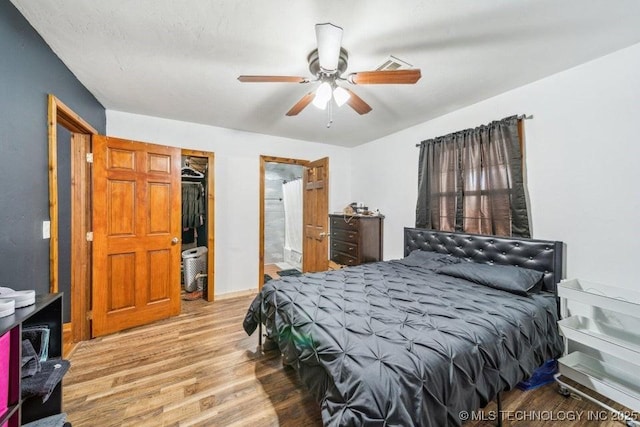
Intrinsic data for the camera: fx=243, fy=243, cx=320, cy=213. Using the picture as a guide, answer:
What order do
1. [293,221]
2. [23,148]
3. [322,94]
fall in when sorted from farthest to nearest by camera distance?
[293,221], [322,94], [23,148]

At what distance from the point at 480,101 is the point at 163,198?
3968 mm

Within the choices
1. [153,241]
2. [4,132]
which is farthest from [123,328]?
[4,132]

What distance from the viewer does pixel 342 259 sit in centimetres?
412

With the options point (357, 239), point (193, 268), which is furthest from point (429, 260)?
point (193, 268)

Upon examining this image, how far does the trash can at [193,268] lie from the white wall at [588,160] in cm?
450

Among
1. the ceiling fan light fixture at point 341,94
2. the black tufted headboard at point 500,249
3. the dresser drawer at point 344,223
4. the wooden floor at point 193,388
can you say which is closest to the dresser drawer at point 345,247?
the dresser drawer at point 344,223

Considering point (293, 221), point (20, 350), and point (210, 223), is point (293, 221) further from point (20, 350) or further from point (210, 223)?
point (20, 350)

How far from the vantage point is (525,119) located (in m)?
2.46

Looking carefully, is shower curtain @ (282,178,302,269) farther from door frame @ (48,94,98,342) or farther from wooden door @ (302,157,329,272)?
door frame @ (48,94,98,342)

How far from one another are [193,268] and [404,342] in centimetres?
373

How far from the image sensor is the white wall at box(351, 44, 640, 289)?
187 cm

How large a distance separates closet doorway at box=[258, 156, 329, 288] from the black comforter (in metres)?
1.69

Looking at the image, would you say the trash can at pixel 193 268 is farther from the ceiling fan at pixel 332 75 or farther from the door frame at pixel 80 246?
the ceiling fan at pixel 332 75

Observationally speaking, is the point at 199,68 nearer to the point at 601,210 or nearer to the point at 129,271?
the point at 129,271
